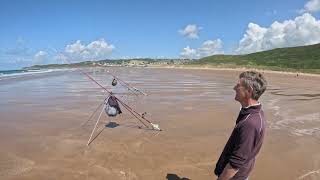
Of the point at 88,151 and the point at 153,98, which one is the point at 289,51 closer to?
the point at 153,98

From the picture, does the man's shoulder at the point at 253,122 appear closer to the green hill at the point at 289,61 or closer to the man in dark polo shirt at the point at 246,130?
the man in dark polo shirt at the point at 246,130

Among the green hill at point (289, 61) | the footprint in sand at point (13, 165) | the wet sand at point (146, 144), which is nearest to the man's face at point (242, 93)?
the wet sand at point (146, 144)

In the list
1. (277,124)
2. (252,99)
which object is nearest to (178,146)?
(277,124)

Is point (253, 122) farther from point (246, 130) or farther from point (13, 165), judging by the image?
point (13, 165)

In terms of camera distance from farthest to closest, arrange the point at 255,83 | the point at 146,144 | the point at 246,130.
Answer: the point at 146,144 → the point at 255,83 → the point at 246,130

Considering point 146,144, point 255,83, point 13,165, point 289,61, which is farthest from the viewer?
point 289,61

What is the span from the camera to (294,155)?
9492mm

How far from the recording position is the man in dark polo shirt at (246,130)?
4.20 m

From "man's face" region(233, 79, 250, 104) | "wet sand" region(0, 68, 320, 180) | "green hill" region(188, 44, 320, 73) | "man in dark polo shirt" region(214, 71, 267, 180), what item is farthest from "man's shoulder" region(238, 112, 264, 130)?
"green hill" region(188, 44, 320, 73)

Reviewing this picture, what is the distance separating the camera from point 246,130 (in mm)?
4180

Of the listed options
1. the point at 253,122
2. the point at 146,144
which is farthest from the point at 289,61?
the point at 253,122

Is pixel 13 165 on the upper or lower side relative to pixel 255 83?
lower

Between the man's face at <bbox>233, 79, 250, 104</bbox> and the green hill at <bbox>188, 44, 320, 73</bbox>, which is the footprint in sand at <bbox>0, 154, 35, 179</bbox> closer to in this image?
the man's face at <bbox>233, 79, 250, 104</bbox>

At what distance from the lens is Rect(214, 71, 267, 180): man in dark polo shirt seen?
4199mm
